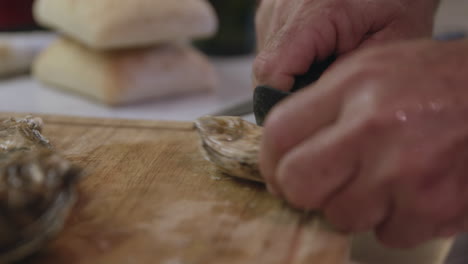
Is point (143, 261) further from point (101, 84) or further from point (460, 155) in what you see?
point (101, 84)

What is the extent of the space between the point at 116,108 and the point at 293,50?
2.54 ft

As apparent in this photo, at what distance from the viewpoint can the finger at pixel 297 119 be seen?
705mm

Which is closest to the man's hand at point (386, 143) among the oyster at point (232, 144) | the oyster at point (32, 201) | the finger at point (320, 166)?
the finger at point (320, 166)

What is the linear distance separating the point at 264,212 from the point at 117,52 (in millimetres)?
1050

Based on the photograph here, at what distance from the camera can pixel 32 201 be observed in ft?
2.10

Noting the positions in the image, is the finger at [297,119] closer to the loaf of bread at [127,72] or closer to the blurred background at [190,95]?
the blurred background at [190,95]

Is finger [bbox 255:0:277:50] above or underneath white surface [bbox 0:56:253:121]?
above

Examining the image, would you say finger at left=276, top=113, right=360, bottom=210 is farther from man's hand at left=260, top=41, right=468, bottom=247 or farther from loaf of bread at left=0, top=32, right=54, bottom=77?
loaf of bread at left=0, top=32, right=54, bottom=77

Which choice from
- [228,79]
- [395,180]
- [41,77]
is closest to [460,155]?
[395,180]

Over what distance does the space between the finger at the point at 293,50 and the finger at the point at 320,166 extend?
310 mm

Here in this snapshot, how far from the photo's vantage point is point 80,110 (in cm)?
165

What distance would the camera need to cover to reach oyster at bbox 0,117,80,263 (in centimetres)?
63

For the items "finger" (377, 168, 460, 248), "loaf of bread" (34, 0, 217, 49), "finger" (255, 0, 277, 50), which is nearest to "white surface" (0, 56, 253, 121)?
"loaf of bread" (34, 0, 217, 49)

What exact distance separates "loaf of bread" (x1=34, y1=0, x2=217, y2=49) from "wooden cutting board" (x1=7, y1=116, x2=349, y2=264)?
0.63 metres
